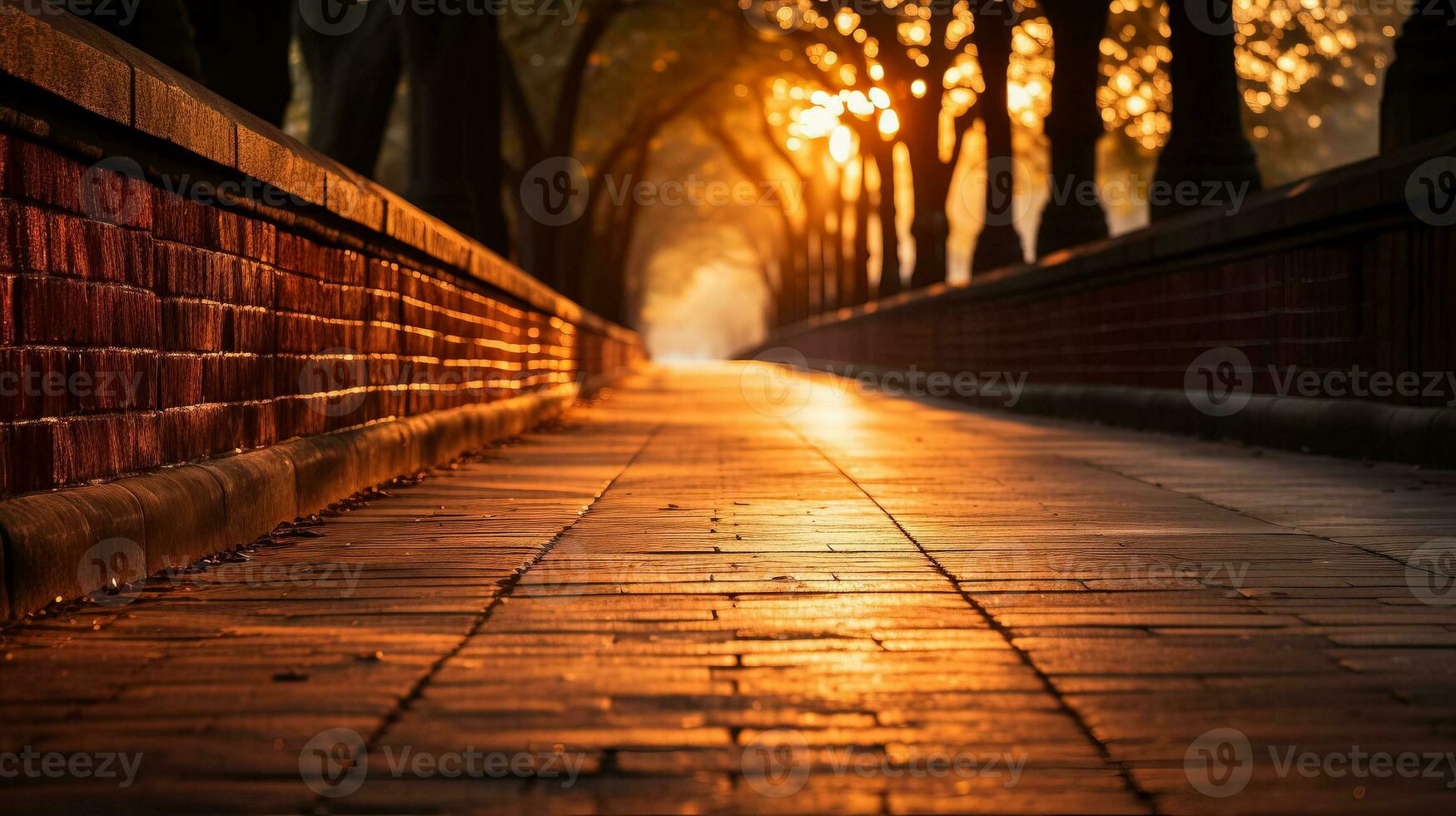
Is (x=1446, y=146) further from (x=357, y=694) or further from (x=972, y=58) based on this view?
(x=972, y=58)

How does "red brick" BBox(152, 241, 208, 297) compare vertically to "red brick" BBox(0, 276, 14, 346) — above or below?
above

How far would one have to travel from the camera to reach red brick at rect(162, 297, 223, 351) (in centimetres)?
621

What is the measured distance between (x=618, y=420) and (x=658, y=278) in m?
102

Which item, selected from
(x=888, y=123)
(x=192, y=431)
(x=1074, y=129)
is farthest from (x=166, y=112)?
(x=888, y=123)

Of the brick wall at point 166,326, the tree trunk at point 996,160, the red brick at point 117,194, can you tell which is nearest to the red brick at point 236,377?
the brick wall at point 166,326

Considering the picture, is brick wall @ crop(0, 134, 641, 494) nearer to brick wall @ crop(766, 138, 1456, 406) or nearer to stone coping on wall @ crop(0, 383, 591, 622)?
stone coping on wall @ crop(0, 383, 591, 622)

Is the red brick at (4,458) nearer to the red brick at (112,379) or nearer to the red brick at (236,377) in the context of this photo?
the red brick at (112,379)

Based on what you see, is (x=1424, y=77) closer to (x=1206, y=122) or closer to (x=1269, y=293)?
(x=1269, y=293)

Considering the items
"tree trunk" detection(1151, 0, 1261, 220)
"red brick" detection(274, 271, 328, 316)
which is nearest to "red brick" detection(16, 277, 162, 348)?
"red brick" detection(274, 271, 328, 316)

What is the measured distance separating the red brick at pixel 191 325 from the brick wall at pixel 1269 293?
6.50 meters

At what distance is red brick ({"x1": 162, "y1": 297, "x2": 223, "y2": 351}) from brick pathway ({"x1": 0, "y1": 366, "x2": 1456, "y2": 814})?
0.87m

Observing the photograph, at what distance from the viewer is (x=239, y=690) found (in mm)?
4082

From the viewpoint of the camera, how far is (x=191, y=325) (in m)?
6.49

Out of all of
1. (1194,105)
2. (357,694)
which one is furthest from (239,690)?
(1194,105)
